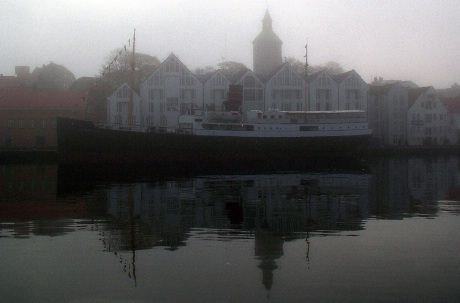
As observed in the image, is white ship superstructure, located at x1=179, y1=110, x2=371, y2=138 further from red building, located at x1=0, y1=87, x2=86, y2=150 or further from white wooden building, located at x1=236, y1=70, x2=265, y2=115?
red building, located at x1=0, y1=87, x2=86, y2=150

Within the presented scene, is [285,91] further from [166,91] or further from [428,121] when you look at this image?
[428,121]

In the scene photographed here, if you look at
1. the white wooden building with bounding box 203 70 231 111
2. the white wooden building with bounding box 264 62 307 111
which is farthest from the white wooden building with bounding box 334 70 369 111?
the white wooden building with bounding box 203 70 231 111

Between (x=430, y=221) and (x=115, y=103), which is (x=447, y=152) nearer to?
(x=115, y=103)

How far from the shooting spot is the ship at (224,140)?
48844 millimetres

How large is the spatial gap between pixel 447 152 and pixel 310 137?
20902 millimetres

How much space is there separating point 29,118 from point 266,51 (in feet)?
128

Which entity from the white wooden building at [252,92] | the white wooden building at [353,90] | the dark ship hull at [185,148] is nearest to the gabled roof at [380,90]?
the white wooden building at [353,90]

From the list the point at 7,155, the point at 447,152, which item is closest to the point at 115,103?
the point at 7,155

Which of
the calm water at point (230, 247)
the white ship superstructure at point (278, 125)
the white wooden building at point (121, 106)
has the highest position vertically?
the white wooden building at point (121, 106)

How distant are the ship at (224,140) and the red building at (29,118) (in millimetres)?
17579

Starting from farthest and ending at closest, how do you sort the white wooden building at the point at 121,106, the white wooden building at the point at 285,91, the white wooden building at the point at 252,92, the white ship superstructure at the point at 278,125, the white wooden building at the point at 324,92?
the white wooden building at the point at 324,92 < the white wooden building at the point at 285,91 < the white wooden building at the point at 252,92 < the white wooden building at the point at 121,106 < the white ship superstructure at the point at 278,125

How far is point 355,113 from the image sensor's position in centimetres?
5884

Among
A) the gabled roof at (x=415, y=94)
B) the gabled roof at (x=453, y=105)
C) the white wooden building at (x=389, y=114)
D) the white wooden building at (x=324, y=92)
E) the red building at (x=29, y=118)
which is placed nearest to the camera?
the red building at (x=29, y=118)

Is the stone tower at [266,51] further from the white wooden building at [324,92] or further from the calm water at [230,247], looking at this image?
the calm water at [230,247]
